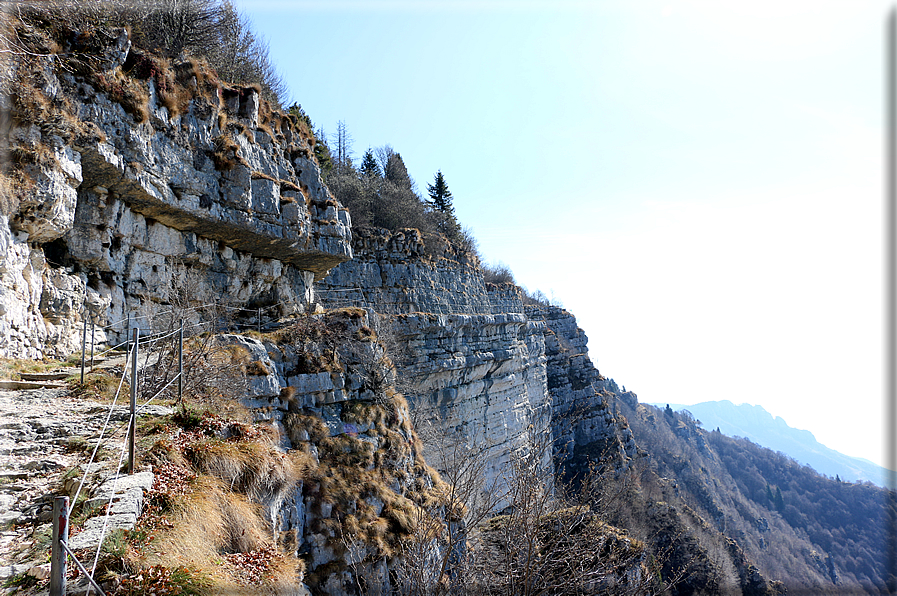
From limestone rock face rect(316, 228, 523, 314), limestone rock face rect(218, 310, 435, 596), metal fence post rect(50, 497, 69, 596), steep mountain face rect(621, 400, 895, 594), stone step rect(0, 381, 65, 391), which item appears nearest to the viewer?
metal fence post rect(50, 497, 69, 596)

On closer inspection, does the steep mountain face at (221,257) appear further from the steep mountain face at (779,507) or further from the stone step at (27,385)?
the steep mountain face at (779,507)

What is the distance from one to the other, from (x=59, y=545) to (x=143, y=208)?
35.1ft

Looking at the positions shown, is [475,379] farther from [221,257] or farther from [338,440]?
[221,257]

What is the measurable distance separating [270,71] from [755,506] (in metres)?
84.7

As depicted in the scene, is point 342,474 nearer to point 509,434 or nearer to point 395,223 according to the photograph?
point 509,434

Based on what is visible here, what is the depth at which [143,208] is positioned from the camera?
11438 millimetres

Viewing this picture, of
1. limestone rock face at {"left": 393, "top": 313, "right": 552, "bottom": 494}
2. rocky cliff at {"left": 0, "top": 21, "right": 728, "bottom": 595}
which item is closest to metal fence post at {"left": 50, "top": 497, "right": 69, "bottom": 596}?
rocky cliff at {"left": 0, "top": 21, "right": 728, "bottom": 595}

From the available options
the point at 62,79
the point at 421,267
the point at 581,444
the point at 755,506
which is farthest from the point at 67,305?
the point at 755,506

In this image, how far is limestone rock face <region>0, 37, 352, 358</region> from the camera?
8.35m

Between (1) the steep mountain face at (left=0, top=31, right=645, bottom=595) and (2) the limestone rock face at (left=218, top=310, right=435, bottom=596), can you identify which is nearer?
(1) the steep mountain face at (left=0, top=31, right=645, bottom=595)

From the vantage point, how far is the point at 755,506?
219ft

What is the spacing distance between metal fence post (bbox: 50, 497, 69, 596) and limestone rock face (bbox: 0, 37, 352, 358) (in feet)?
17.0

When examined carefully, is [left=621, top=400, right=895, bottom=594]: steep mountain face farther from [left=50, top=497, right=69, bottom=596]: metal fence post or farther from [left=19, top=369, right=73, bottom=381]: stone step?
[left=50, top=497, right=69, bottom=596]: metal fence post

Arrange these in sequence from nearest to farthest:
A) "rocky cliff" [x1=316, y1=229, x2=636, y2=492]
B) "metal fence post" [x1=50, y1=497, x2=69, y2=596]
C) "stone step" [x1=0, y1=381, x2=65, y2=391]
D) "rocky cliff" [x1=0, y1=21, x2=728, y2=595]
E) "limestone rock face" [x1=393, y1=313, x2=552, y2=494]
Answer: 1. "metal fence post" [x1=50, y1=497, x2=69, y2=596]
2. "stone step" [x1=0, y1=381, x2=65, y2=391]
3. "rocky cliff" [x1=0, y1=21, x2=728, y2=595]
4. "rocky cliff" [x1=316, y1=229, x2=636, y2=492]
5. "limestone rock face" [x1=393, y1=313, x2=552, y2=494]
